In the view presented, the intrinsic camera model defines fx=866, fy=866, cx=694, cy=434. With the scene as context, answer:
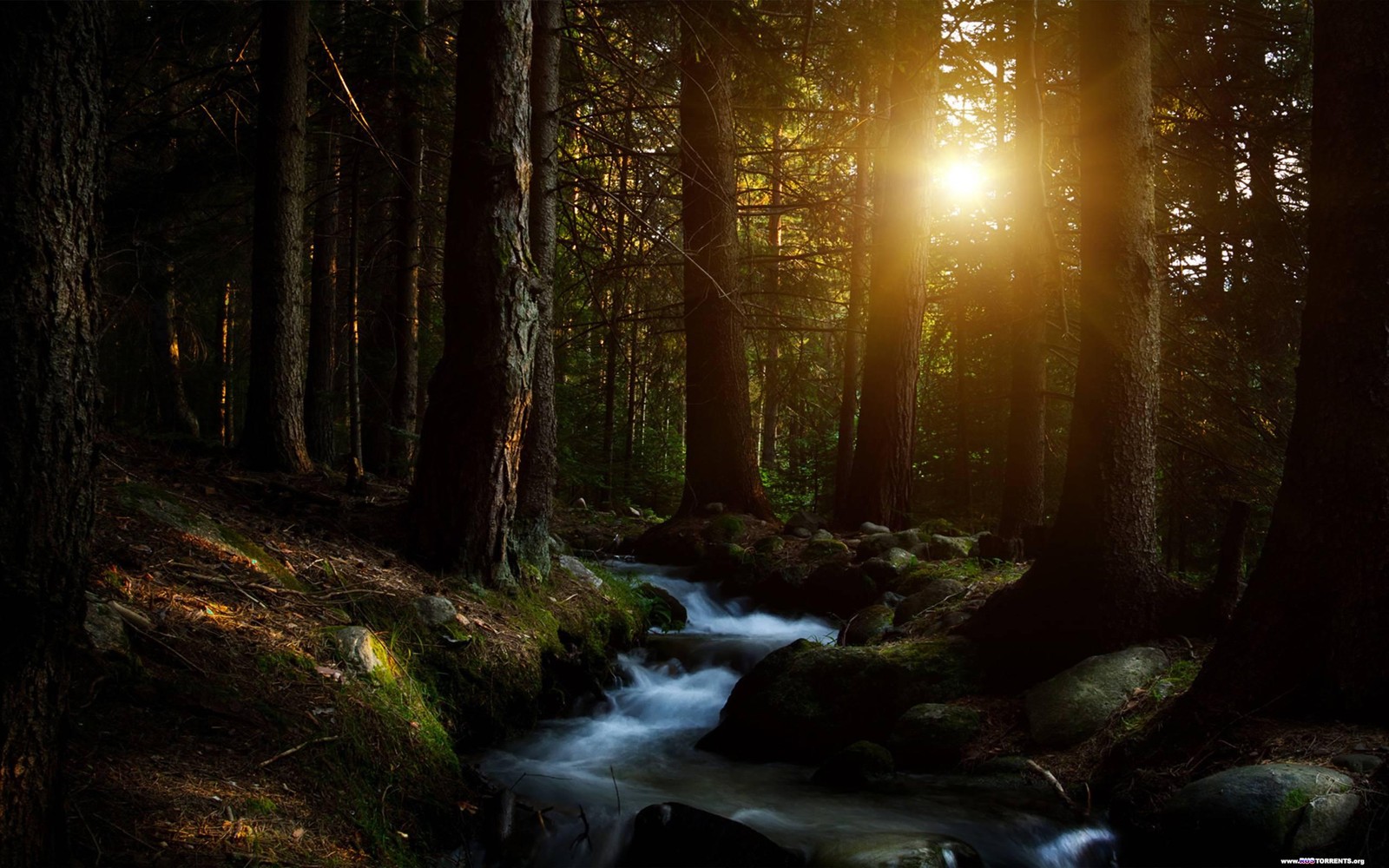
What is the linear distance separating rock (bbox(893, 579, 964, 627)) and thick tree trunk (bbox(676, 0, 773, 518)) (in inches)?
175

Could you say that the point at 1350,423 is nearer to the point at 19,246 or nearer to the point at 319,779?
the point at 319,779

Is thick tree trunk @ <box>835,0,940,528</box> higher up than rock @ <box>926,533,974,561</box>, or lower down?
higher up

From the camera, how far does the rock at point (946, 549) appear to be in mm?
9555

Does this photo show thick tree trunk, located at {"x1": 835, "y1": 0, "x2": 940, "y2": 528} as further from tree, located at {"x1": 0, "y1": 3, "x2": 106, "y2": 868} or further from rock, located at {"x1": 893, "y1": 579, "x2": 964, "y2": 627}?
tree, located at {"x1": 0, "y1": 3, "x2": 106, "y2": 868}

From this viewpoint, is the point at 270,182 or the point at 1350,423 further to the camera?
the point at 270,182

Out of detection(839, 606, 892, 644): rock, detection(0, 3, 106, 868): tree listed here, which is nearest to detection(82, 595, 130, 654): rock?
detection(0, 3, 106, 868): tree

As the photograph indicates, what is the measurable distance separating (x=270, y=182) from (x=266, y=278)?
983 millimetres

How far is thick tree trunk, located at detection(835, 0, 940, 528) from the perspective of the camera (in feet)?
36.2

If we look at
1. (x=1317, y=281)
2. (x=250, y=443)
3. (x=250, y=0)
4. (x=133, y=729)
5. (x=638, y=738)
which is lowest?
(x=638, y=738)

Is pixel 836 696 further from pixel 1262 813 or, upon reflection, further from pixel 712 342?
pixel 712 342

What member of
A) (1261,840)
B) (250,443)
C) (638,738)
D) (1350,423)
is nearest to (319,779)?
(638,738)

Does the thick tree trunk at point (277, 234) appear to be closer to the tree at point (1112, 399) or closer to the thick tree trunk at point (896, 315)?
the thick tree trunk at point (896, 315)

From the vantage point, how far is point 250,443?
882 centimetres

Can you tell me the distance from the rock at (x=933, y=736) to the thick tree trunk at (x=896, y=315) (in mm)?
5900
